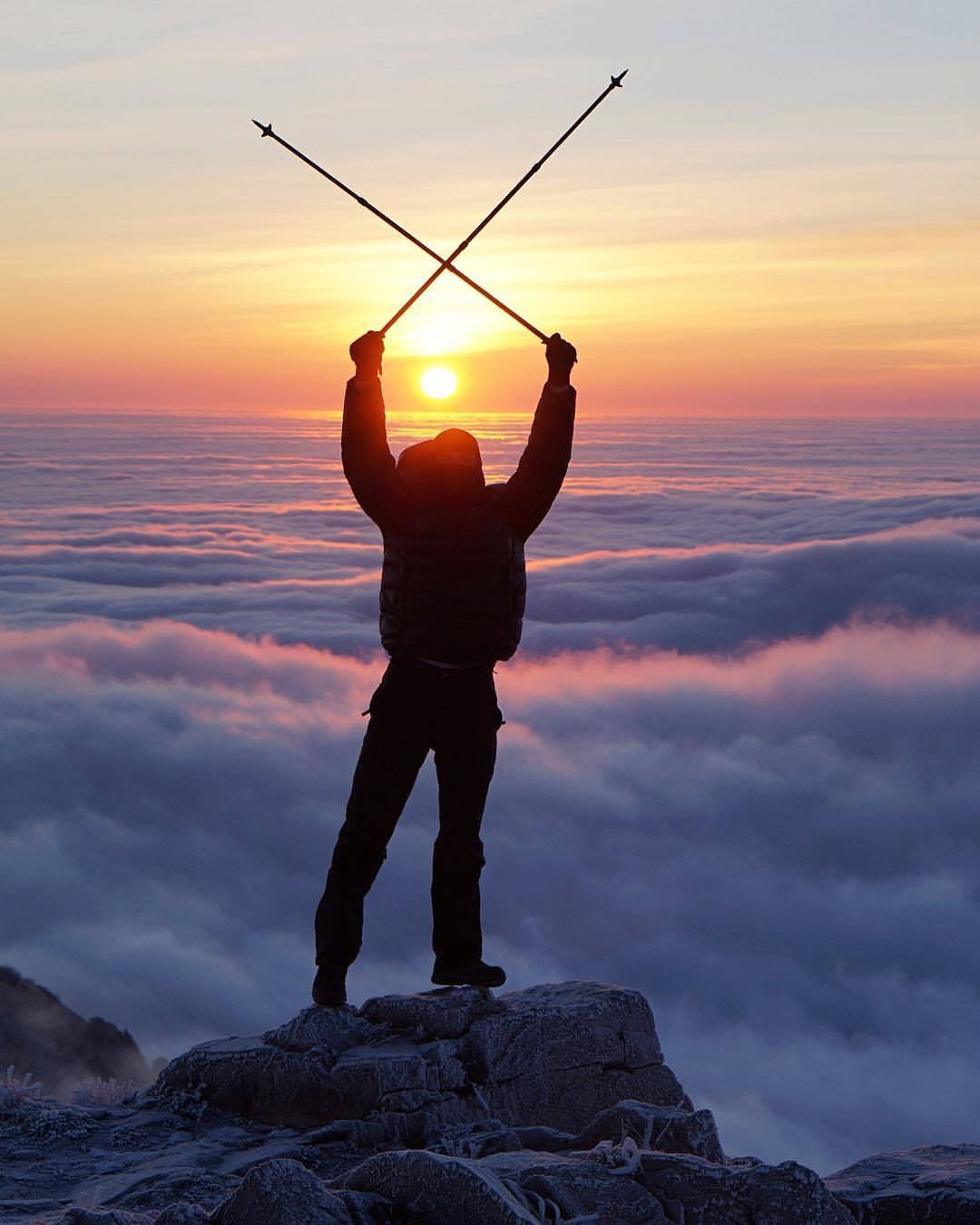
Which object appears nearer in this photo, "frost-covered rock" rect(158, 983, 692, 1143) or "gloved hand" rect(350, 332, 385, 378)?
"frost-covered rock" rect(158, 983, 692, 1143)

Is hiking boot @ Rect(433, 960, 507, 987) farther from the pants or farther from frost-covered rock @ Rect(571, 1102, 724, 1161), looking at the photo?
frost-covered rock @ Rect(571, 1102, 724, 1161)

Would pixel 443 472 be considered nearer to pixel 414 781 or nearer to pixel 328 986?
pixel 414 781

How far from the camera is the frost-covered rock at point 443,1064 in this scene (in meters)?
5.93

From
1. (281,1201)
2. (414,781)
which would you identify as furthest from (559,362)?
(281,1201)

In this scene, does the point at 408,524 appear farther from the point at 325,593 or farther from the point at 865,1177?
the point at 325,593

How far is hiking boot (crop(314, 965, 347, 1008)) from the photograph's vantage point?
6414 millimetres

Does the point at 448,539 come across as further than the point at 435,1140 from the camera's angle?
Yes

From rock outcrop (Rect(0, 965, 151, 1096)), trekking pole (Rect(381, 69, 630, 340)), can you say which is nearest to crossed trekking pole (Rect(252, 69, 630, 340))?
trekking pole (Rect(381, 69, 630, 340))

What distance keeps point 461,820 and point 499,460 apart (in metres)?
120

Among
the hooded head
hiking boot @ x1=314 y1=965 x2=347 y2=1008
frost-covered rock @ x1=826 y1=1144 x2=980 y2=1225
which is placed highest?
the hooded head

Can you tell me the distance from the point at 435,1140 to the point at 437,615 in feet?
6.95

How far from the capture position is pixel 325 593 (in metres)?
96.7

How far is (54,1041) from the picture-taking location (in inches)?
701

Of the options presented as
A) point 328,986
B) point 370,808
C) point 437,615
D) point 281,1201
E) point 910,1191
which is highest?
point 437,615
